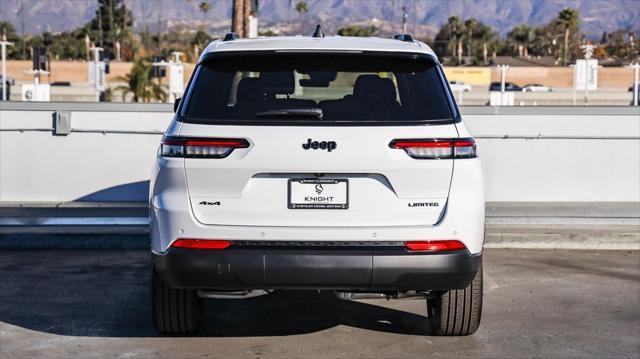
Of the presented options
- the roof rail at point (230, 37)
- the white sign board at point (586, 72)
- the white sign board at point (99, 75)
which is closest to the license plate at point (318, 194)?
the roof rail at point (230, 37)

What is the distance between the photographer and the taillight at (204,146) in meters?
5.54

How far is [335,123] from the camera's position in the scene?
5586 mm

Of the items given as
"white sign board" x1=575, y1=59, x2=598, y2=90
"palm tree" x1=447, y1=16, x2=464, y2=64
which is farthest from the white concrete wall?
"palm tree" x1=447, y1=16, x2=464, y2=64

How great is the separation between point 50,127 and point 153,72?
4239 centimetres

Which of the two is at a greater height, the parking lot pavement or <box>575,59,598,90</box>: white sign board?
<box>575,59,598,90</box>: white sign board

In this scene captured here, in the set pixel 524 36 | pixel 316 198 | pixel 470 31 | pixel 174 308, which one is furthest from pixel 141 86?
pixel 524 36

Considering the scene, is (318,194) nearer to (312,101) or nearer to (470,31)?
(312,101)

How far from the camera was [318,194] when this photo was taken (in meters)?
5.55

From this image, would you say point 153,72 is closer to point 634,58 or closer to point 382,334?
point 634,58

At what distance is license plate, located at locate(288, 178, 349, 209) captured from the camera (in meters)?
5.55

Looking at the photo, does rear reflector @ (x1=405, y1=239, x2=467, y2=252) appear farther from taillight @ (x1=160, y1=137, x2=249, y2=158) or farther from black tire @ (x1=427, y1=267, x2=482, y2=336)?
taillight @ (x1=160, y1=137, x2=249, y2=158)

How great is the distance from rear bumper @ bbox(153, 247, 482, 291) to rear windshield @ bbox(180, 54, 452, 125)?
718 mm

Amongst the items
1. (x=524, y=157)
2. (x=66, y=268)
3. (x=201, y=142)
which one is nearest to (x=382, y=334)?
(x=201, y=142)

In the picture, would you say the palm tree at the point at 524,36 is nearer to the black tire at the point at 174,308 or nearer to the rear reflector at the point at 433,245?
the black tire at the point at 174,308
